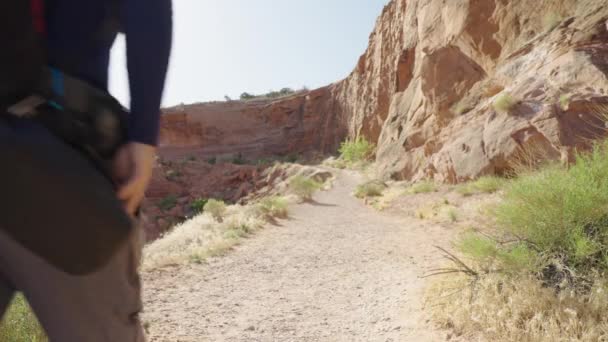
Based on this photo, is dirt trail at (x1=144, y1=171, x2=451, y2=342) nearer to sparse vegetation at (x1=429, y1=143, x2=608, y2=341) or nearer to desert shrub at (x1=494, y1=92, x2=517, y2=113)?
sparse vegetation at (x1=429, y1=143, x2=608, y2=341)

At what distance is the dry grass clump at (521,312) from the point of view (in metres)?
2.49

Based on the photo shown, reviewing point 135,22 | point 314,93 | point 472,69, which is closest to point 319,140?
point 314,93

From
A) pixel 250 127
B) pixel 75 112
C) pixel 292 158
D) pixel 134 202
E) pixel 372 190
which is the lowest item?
pixel 372 190

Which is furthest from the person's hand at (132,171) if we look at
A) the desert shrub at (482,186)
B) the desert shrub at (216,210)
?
the desert shrub at (216,210)

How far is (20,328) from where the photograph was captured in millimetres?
2375

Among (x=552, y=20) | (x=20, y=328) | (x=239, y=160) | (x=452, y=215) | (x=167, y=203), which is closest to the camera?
(x=20, y=328)

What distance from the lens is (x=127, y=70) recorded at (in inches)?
36.8

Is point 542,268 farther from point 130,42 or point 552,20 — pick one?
point 552,20

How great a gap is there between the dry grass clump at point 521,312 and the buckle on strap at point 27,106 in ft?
9.77

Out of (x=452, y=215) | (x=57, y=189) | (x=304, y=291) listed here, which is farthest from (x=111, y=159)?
(x=452, y=215)

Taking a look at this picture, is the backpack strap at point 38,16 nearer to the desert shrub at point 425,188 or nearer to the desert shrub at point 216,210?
the desert shrub at point 425,188

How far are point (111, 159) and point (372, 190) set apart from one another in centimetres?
1484

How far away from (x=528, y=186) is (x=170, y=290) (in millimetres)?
4281

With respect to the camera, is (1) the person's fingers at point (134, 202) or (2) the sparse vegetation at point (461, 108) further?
(2) the sparse vegetation at point (461, 108)
